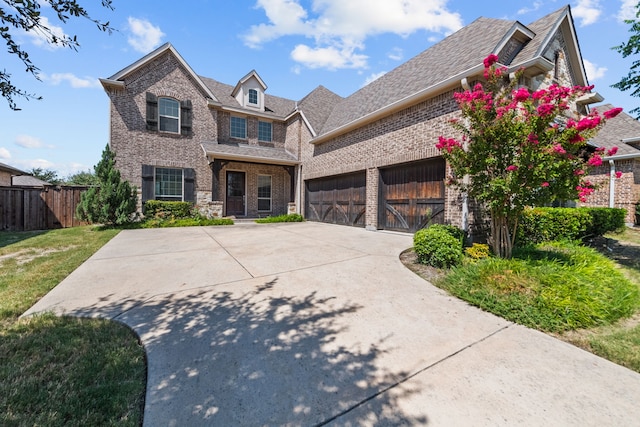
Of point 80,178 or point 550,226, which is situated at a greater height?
point 80,178

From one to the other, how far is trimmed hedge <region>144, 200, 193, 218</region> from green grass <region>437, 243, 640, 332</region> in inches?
473

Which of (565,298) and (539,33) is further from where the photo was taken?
(539,33)

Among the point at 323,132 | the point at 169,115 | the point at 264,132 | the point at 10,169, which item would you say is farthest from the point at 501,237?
the point at 10,169

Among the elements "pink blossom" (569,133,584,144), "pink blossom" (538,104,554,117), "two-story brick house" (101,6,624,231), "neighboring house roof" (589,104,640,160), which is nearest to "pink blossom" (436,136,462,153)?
"pink blossom" (538,104,554,117)

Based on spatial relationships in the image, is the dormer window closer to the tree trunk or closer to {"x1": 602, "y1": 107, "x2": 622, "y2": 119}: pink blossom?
the tree trunk

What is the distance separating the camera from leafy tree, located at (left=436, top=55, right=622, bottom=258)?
13.0ft

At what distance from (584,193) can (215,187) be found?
13330 mm

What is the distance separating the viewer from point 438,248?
4.83 m

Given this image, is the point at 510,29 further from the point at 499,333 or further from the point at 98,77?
the point at 98,77

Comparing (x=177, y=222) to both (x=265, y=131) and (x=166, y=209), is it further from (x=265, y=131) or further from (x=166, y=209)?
(x=265, y=131)

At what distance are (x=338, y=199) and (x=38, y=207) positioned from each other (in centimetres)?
1237

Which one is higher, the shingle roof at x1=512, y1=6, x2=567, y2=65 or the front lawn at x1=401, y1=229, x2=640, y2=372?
the shingle roof at x1=512, y1=6, x2=567, y2=65

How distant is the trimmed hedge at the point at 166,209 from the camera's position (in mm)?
11953

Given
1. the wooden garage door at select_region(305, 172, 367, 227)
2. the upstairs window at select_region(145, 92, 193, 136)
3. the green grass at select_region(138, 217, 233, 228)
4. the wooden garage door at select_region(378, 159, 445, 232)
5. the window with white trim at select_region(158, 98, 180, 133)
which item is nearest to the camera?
the wooden garage door at select_region(378, 159, 445, 232)
